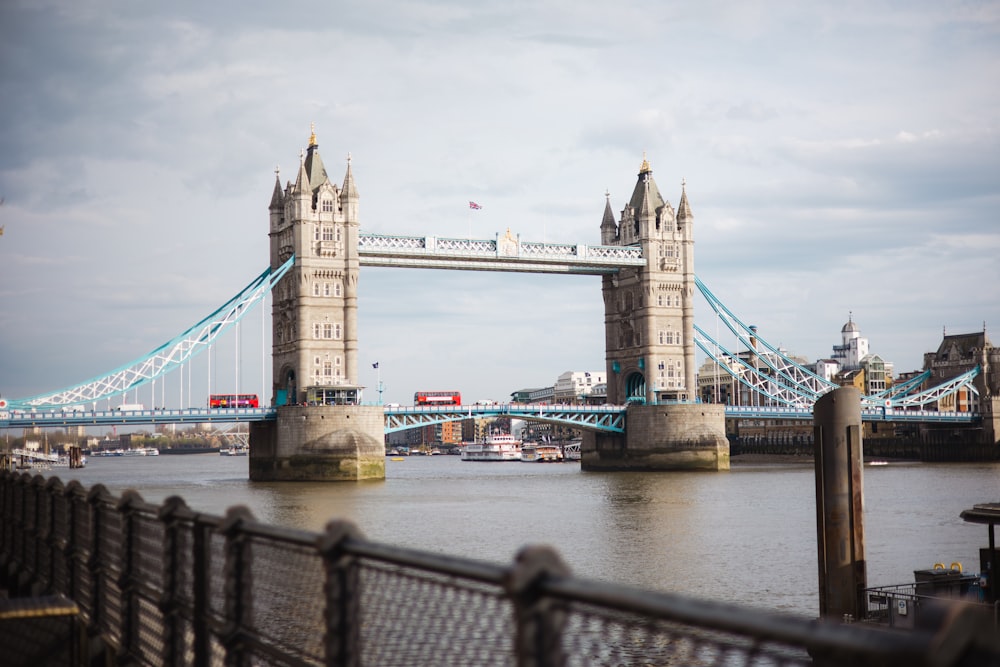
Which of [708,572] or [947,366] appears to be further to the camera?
[947,366]

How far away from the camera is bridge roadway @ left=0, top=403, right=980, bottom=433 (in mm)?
55406

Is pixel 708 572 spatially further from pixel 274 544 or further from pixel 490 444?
pixel 490 444

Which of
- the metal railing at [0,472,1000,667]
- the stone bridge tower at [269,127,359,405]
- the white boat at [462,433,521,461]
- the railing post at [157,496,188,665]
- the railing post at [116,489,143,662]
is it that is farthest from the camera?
the white boat at [462,433,521,461]

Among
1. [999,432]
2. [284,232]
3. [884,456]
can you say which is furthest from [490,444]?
[284,232]

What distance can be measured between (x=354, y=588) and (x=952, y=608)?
2275 mm

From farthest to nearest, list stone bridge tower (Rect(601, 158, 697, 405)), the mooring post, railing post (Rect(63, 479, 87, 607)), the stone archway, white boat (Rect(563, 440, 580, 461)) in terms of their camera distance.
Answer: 1. white boat (Rect(563, 440, 580, 461))
2. the stone archway
3. stone bridge tower (Rect(601, 158, 697, 405))
4. the mooring post
5. railing post (Rect(63, 479, 87, 607))

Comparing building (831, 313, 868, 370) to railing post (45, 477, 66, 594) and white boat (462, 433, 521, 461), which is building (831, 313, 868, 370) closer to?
white boat (462, 433, 521, 461)

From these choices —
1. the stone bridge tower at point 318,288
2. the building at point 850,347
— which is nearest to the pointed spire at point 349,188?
the stone bridge tower at point 318,288

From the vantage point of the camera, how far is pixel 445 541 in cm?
2850

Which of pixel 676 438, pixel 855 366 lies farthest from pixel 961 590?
pixel 855 366

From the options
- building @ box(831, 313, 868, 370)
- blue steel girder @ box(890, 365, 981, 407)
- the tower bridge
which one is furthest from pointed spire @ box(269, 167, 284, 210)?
building @ box(831, 313, 868, 370)

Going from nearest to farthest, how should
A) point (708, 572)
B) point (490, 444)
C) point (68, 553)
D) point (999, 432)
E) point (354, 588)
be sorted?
1. point (354, 588)
2. point (68, 553)
3. point (708, 572)
4. point (999, 432)
5. point (490, 444)

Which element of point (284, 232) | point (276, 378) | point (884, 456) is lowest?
point (884, 456)

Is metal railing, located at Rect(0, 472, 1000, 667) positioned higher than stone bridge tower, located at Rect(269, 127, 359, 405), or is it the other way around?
stone bridge tower, located at Rect(269, 127, 359, 405)
